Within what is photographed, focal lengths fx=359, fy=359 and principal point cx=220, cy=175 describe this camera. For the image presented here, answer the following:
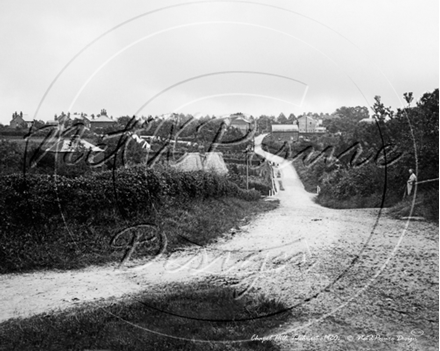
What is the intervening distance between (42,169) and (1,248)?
11.0 ft

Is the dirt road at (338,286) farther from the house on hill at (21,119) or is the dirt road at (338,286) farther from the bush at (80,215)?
the house on hill at (21,119)

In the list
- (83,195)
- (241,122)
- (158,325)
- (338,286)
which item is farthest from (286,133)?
(83,195)

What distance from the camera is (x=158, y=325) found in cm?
380

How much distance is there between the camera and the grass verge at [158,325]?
3.51m

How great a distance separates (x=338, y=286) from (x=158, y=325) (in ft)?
6.36

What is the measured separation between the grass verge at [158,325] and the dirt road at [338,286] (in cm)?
30

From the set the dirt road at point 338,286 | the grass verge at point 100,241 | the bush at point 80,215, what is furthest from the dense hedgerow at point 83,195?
the dirt road at point 338,286

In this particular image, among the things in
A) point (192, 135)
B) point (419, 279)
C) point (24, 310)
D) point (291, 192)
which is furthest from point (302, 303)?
point (291, 192)

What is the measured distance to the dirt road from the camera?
3211 millimetres

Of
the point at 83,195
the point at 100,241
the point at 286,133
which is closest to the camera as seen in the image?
the point at 286,133

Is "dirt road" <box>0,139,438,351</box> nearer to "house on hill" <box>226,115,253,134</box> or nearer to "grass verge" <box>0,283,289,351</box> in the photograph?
"grass verge" <box>0,283,289,351</box>

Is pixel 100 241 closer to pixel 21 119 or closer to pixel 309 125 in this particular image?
pixel 21 119

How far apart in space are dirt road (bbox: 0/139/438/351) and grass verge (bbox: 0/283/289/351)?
1.00 feet

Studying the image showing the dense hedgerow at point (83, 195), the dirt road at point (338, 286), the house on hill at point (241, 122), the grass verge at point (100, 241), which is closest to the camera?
the dirt road at point (338, 286)
